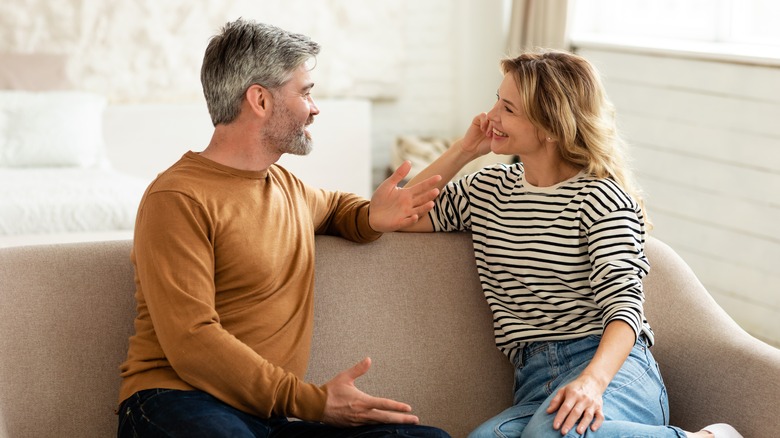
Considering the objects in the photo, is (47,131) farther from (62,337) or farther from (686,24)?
(686,24)

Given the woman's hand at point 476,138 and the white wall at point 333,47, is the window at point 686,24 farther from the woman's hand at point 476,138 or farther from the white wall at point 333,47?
the woman's hand at point 476,138

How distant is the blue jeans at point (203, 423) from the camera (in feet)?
5.32

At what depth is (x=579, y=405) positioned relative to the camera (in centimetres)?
173

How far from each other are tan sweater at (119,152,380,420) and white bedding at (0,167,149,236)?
1616 millimetres

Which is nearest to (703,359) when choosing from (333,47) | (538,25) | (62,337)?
(62,337)

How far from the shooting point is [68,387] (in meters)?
1.85

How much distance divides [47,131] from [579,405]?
122 inches

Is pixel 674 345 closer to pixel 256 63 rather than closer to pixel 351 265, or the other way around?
pixel 351 265

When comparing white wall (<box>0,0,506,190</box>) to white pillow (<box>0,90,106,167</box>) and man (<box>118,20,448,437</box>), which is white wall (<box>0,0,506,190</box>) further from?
man (<box>118,20,448,437</box>)

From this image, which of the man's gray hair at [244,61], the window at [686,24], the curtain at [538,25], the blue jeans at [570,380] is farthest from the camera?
the curtain at [538,25]

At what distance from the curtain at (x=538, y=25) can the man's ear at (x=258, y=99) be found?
286cm

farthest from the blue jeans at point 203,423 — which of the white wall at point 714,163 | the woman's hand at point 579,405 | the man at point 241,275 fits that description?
the white wall at point 714,163

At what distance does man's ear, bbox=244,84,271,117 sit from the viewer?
1879 millimetres

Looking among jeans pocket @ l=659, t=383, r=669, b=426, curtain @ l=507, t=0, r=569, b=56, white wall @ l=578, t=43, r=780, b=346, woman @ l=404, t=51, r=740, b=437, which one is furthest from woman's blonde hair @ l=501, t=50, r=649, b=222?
curtain @ l=507, t=0, r=569, b=56
